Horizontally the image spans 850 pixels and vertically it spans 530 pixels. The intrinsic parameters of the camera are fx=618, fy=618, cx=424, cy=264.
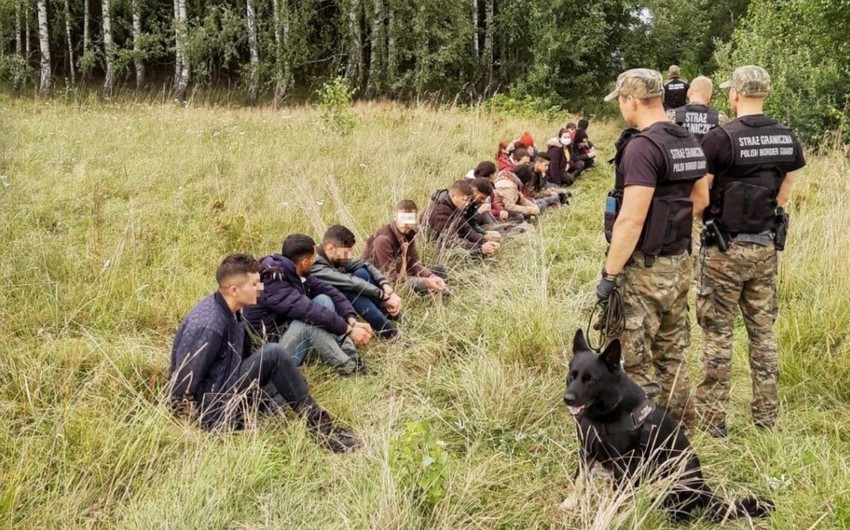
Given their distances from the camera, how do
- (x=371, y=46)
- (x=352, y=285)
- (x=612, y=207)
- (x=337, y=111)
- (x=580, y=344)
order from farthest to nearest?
(x=371, y=46) → (x=337, y=111) → (x=352, y=285) → (x=612, y=207) → (x=580, y=344)

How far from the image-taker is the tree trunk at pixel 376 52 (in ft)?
62.8

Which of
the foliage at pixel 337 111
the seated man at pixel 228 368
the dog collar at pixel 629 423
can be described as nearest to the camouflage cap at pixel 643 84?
the dog collar at pixel 629 423

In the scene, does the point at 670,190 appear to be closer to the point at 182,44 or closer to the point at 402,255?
the point at 402,255

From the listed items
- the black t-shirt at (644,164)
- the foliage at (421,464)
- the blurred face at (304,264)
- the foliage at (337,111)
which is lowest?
the foliage at (421,464)

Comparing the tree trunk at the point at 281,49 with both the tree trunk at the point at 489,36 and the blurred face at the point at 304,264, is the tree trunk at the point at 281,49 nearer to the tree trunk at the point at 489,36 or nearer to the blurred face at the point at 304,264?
the tree trunk at the point at 489,36

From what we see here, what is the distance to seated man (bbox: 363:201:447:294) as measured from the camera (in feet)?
16.2

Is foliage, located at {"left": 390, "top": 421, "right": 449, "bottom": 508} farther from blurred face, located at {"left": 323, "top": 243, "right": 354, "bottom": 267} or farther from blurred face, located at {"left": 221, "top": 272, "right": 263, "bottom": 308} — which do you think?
blurred face, located at {"left": 323, "top": 243, "right": 354, "bottom": 267}

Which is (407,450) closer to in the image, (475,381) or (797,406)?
(475,381)

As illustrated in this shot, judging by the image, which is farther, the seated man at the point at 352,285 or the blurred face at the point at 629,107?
the seated man at the point at 352,285

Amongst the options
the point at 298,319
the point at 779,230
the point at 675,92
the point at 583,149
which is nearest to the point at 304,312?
the point at 298,319

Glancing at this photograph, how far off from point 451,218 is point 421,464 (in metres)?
3.70

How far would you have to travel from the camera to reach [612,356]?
242cm

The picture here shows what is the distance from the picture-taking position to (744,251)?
326 centimetres

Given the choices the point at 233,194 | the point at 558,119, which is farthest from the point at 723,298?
the point at 558,119
